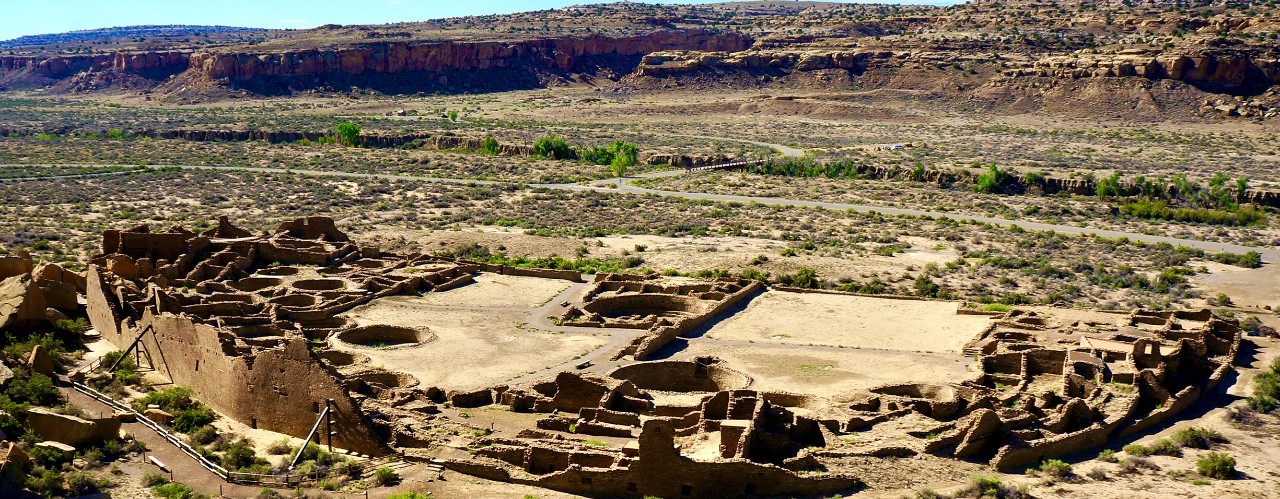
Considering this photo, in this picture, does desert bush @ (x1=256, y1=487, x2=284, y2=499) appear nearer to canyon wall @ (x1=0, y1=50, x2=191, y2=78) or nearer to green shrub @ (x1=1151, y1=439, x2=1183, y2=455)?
green shrub @ (x1=1151, y1=439, x2=1183, y2=455)

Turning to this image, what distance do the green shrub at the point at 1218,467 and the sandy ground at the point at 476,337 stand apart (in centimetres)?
1772

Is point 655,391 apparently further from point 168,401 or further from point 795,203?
point 795,203

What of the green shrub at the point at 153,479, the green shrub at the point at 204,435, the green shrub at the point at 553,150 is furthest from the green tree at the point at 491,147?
the green shrub at the point at 153,479

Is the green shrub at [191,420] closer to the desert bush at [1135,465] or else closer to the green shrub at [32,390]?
the green shrub at [32,390]

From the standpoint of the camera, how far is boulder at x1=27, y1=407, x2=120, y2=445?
Result: 29.1 meters

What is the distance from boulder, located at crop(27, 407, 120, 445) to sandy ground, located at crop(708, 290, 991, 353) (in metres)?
20.5

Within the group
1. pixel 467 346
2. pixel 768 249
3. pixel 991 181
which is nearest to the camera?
pixel 467 346

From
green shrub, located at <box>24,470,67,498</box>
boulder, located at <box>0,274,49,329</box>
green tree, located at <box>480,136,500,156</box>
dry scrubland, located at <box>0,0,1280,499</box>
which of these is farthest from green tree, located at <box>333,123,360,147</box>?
green shrub, located at <box>24,470,67,498</box>

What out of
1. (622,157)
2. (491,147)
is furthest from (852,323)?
(491,147)

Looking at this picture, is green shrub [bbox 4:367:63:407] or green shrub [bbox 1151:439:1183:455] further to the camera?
green shrub [bbox 1151:439:1183:455]

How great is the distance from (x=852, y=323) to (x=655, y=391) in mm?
11259

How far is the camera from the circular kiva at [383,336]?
4375 centimetres

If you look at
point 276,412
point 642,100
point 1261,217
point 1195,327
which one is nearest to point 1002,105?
point 642,100

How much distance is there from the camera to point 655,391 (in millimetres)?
37500
